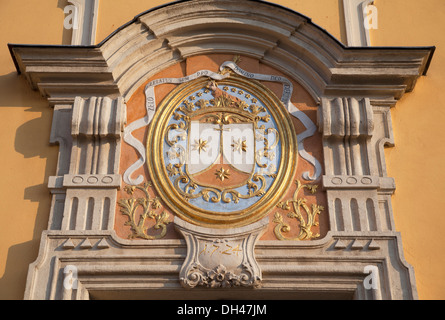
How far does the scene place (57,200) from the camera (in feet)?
20.2

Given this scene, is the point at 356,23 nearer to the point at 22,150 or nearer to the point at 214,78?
the point at 214,78

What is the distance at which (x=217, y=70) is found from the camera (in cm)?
692

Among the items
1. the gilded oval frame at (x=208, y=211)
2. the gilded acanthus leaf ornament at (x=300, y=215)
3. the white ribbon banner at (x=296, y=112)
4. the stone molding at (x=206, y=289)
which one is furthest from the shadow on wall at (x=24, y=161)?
the gilded acanthus leaf ornament at (x=300, y=215)

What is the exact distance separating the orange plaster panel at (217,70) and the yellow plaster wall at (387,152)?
599mm

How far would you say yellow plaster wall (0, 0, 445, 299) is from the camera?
236 inches

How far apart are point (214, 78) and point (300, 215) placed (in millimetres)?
1540

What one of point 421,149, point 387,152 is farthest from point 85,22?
point 421,149

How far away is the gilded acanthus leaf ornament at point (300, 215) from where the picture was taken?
19.8 ft

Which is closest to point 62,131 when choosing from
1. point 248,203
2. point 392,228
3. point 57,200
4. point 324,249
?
point 57,200
